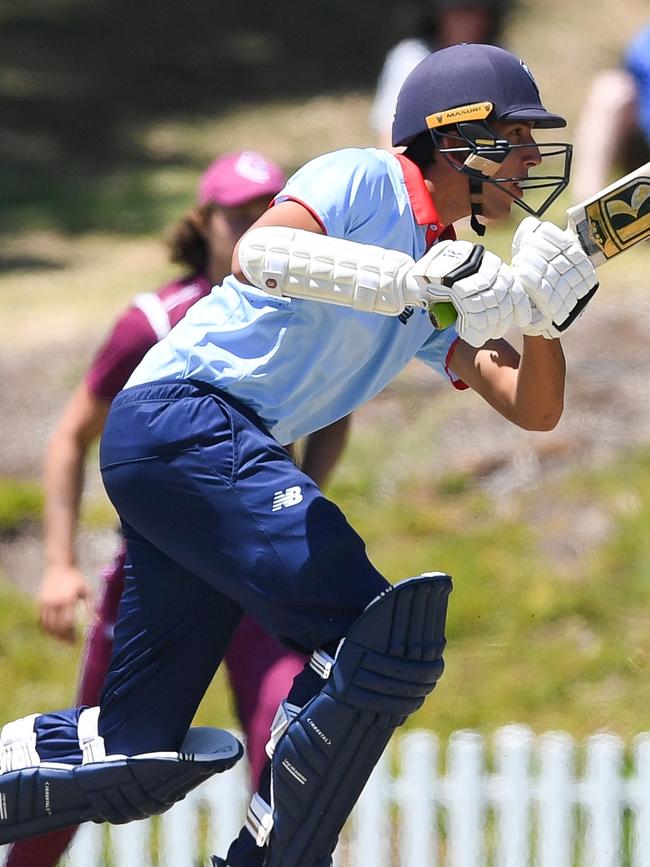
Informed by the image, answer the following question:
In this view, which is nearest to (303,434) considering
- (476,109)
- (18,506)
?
(476,109)

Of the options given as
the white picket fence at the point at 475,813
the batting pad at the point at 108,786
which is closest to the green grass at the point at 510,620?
the white picket fence at the point at 475,813

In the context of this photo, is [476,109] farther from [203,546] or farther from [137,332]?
[137,332]

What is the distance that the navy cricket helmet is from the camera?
3.14 metres

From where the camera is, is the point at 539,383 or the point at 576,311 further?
the point at 539,383

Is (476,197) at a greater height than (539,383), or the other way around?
(476,197)

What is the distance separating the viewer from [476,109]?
3.13 meters

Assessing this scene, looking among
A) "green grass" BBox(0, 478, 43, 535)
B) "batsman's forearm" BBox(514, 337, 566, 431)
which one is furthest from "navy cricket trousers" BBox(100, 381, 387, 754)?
"green grass" BBox(0, 478, 43, 535)

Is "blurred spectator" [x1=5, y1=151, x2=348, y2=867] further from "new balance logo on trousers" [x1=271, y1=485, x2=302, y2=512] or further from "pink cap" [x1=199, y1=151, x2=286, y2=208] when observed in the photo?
"new balance logo on trousers" [x1=271, y1=485, x2=302, y2=512]

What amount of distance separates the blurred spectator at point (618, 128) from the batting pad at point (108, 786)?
141 inches

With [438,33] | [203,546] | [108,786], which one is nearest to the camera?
[203,546]

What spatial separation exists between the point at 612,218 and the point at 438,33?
2.97 meters

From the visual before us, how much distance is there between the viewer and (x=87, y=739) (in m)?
3.40

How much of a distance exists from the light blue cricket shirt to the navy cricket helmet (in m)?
0.10

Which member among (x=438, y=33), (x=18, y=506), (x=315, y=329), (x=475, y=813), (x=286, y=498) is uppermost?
(x=315, y=329)
